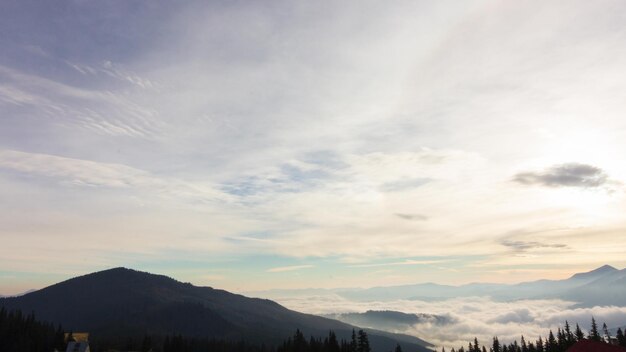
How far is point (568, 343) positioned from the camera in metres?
162

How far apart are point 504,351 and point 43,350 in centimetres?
20107

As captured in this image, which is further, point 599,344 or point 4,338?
point 4,338

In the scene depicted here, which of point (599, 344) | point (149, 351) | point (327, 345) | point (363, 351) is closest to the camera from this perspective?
point (599, 344)

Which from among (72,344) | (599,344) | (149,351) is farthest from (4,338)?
(599,344)

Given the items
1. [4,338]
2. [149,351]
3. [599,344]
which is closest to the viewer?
[599,344]

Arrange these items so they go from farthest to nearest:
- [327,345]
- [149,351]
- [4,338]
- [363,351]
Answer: [149,351] → [4,338] → [327,345] → [363,351]

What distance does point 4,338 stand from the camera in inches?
6821

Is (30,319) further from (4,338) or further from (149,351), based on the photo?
(149,351)

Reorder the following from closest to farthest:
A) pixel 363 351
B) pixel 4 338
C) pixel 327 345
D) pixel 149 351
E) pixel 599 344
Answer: pixel 599 344, pixel 363 351, pixel 327 345, pixel 4 338, pixel 149 351

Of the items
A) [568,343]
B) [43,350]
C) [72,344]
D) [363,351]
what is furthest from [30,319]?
[568,343]

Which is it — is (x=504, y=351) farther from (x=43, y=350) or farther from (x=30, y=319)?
(x=30, y=319)

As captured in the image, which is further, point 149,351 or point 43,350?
point 149,351

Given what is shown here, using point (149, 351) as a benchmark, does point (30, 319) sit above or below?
above

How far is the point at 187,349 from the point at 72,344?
49418 millimetres
